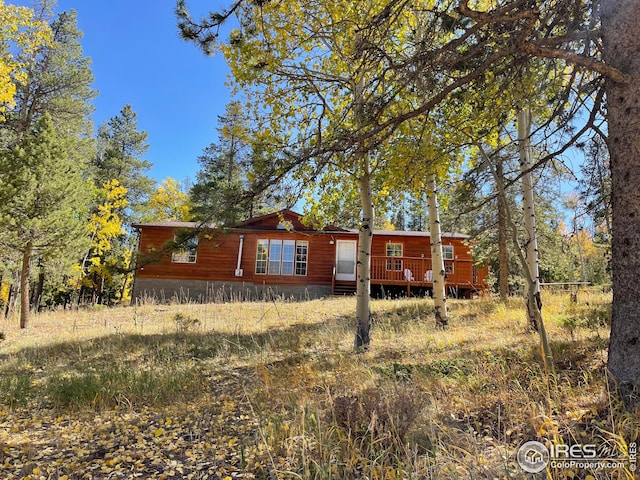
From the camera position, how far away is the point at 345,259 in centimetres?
1797

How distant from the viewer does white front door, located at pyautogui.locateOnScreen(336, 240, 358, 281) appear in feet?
58.1

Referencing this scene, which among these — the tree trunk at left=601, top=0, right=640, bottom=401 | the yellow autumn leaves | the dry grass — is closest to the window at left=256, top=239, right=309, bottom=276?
the yellow autumn leaves

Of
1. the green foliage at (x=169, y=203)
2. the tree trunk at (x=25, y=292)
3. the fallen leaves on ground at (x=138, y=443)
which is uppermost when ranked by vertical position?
the green foliage at (x=169, y=203)

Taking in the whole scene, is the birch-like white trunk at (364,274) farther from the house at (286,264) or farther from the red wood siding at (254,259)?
the red wood siding at (254,259)

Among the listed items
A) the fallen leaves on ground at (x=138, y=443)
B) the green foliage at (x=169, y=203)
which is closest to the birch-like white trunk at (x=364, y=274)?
the fallen leaves on ground at (x=138, y=443)

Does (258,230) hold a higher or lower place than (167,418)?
higher

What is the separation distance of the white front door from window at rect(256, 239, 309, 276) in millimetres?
1692

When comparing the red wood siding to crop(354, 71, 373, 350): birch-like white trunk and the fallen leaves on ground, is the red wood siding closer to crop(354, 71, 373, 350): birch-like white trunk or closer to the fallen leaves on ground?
crop(354, 71, 373, 350): birch-like white trunk

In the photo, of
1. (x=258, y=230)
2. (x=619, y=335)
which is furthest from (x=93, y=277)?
(x=619, y=335)

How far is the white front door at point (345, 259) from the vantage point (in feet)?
58.1

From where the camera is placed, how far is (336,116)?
5.70 m

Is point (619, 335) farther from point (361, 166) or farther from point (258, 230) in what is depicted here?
point (258, 230)

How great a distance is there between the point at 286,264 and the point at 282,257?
42cm

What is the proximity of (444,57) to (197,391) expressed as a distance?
14.7 feet
